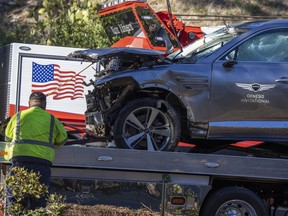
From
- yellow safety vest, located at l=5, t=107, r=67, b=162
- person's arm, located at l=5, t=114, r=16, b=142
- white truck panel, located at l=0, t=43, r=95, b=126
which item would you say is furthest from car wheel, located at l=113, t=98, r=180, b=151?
white truck panel, located at l=0, t=43, r=95, b=126

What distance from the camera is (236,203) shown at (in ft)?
24.9

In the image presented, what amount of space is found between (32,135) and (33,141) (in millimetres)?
64

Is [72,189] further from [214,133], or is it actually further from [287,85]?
[287,85]

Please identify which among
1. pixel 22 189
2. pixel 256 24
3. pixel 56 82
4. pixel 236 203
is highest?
pixel 256 24

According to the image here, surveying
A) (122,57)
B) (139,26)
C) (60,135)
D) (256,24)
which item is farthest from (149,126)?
(139,26)

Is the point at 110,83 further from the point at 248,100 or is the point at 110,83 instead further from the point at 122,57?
the point at 248,100

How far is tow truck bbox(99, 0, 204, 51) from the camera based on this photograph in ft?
38.0

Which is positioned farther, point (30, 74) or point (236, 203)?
point (30, 74)

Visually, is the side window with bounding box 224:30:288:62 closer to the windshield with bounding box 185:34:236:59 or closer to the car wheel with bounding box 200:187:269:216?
the windshield with bounding box 185:34:236:59

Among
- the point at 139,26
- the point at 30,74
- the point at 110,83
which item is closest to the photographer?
the point at 110,83

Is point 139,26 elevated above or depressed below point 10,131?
above

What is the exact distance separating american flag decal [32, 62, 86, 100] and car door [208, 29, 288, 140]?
2.94m

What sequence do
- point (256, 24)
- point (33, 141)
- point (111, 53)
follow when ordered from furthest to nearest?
point (256, 24) → point (111, 53) → point (33, 141)

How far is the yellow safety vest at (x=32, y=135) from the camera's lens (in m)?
6.70
